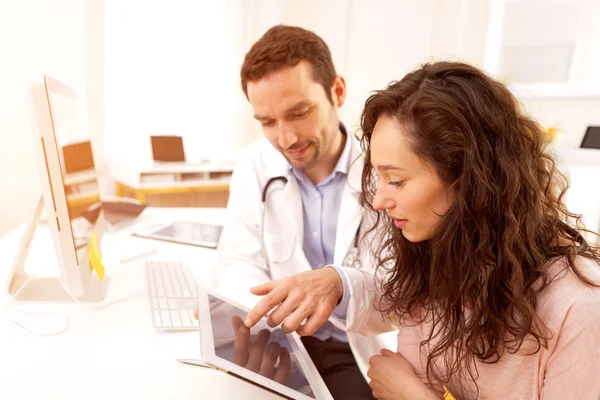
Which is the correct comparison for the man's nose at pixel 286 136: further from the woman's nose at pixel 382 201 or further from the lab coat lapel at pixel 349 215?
the woman's nose at pixel 382 201

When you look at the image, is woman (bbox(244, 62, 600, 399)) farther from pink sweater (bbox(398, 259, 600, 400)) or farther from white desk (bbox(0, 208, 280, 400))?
white desk (bbox(0, 208, 280, 400))

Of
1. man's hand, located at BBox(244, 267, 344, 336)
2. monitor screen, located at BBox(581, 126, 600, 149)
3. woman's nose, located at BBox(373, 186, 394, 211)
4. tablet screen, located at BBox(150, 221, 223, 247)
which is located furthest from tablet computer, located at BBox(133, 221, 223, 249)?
monitor screen, located at BBox(581, 126, 600, 149)

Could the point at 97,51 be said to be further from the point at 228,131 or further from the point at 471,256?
the point at 471,256

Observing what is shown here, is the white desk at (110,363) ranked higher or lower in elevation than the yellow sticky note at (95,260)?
lower

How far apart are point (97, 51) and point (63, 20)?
0.28 m

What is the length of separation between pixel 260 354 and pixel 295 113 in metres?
0.75

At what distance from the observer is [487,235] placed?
→ 67 cm

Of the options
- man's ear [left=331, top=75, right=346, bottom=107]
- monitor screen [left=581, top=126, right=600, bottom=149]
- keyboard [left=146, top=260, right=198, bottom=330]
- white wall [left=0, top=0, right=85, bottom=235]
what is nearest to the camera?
keyboard [left=146, top=260, right=198, bottom=330]

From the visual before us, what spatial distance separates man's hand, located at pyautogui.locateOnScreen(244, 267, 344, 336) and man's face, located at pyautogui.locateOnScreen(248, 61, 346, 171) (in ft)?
1.60

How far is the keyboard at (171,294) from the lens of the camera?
0.88 meters

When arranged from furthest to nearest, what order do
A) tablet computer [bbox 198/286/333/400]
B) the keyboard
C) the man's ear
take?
the man's ear, the keyboard, tablet computer [bbox 198/286/333/400]

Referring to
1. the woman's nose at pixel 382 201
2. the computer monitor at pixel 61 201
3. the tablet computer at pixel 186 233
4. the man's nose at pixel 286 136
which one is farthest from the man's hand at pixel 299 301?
the tablet computer at pixel 186 233

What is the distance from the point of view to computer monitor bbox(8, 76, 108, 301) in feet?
2.34

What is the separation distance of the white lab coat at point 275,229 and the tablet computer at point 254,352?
36 centimetres
